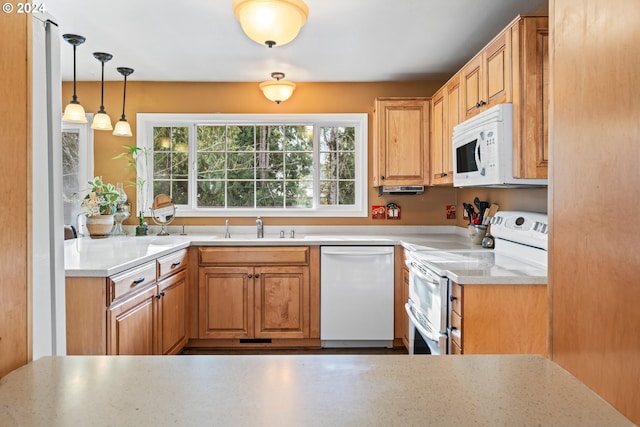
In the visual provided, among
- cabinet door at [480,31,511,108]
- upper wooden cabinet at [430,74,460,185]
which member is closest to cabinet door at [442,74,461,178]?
upper wooden cabinet at [430,74,460,185]

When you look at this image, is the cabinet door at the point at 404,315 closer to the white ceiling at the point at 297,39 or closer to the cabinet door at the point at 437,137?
the cabinet door at the point at 437,137

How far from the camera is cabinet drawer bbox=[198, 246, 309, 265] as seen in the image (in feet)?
10.6

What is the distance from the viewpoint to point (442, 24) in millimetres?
2578

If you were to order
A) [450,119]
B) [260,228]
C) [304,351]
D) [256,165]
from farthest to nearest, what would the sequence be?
[256,165] < [260,228] < [304,351] < [450,119]

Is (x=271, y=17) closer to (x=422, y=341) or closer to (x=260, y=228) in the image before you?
(x=422, y=341)

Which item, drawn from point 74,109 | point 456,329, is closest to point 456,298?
point 456,329

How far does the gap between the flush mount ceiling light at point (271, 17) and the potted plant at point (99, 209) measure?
2069mm

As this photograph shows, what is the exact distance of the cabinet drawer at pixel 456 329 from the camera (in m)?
1.83

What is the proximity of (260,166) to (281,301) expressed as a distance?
136 centimetres

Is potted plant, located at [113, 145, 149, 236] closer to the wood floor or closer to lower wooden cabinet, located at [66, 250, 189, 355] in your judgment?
lower wooden cabinet, located at [66, 250, 189, 355]

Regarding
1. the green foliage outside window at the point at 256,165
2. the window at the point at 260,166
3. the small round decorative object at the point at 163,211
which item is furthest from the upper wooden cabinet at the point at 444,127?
the small round decorative object at the point at 163,211

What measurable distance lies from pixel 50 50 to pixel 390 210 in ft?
10.3

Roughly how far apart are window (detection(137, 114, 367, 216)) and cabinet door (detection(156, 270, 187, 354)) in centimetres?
99

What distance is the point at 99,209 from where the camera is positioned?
10.9 ft
